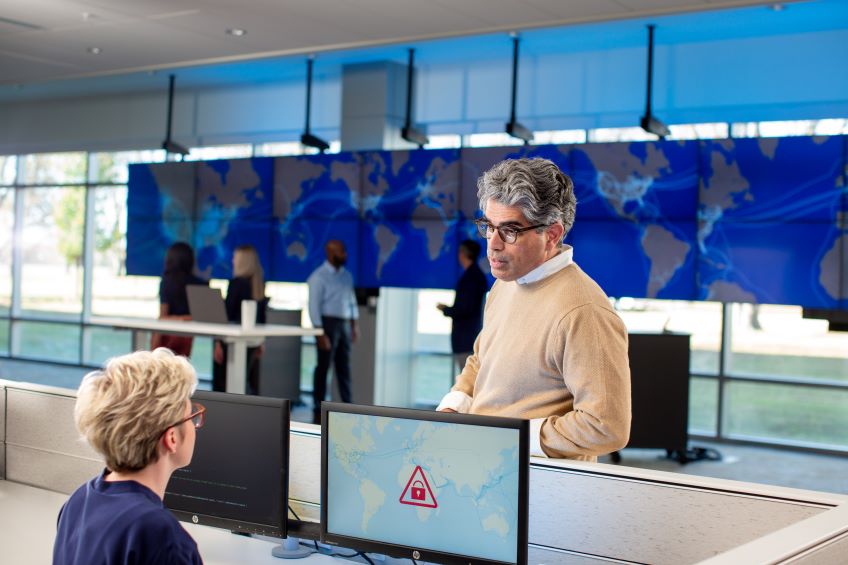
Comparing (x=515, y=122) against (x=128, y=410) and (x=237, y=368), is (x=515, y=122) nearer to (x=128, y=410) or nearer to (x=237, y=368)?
(x=237, y=368)

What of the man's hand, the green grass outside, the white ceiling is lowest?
the green grass outside

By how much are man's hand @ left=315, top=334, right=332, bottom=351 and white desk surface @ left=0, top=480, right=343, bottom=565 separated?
5182 millimetres

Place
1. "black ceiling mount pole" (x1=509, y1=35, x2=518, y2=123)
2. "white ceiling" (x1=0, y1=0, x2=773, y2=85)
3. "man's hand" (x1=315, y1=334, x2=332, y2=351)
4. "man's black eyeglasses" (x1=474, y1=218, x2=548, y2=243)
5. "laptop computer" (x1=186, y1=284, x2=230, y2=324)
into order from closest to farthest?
1. "man's black eyeglasses" (x1=474, y1=218, x2=548, y2=243)
2. "white ceiling" (x1=0, y1=0, x2=773, y2=85)
3. "laptop computer" (x1=186, y1=284, x2=230, y2=324)
4. "black ceiling mount pole" (x1=509, y1=35, x2=518, y2=123)
5. "man's hand" (x1=315, y1=334, x2=332, y2=351)

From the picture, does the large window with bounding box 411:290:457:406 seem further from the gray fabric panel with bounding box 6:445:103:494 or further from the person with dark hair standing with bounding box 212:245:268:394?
the gray fabric panel with bounding box 6:445:103:494

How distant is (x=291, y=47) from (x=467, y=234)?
210cm

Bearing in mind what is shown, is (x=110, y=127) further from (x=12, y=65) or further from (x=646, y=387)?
(x=646, y=387)

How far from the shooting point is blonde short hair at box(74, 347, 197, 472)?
5.53ft

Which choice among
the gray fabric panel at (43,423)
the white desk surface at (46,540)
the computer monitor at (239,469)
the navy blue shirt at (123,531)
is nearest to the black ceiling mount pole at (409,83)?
the gray fabric panel at (43,423)

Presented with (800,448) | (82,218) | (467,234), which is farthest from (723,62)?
(82,218)

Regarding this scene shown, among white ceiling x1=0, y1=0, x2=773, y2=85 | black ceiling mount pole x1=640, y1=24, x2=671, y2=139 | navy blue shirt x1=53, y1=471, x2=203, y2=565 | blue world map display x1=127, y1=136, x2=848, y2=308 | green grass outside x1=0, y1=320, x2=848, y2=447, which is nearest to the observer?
navy blue shirt x1=53, y1=471, x2=203, y2=565

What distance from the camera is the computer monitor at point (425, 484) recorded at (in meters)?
1.95

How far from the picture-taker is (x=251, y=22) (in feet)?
22.9

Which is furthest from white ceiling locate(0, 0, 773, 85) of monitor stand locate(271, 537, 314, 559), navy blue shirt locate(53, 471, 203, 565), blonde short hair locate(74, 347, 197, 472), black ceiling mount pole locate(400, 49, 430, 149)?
navy blue shirt locate(53, 471, 203, 565)

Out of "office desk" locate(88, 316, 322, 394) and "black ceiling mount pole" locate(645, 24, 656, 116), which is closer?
"office desk" locate(88, 316, 322, 394)
